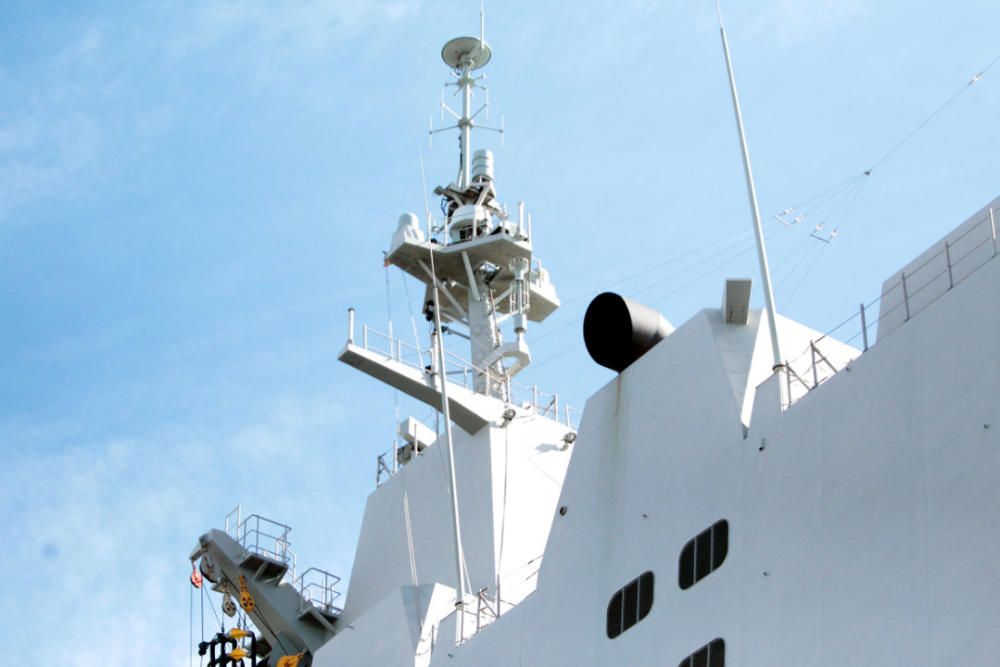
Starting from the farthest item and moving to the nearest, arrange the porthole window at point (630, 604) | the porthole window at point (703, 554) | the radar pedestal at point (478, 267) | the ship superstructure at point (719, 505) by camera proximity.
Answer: the radar pedestal at point (478, 267) → the porthole window at point (630, 604) → the porthole window at point (703, 554) → the ship superstructure at point (719, 505)

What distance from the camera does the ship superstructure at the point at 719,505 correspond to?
524 inches

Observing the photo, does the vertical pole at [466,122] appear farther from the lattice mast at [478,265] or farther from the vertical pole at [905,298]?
the vertical pole at [905,298]

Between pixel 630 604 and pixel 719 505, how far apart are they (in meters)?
2.00

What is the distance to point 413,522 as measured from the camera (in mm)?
28188

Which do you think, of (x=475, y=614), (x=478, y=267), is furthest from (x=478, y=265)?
(x=475, y=614)

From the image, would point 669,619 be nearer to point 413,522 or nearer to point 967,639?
point 967,639

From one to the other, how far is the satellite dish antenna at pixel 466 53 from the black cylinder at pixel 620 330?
57.5 feet

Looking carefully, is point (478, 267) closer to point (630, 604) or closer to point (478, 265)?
point (478, 265)

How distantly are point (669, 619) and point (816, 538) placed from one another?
2.78m

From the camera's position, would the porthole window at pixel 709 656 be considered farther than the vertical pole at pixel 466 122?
No

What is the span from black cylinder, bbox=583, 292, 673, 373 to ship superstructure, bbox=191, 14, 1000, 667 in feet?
0.12

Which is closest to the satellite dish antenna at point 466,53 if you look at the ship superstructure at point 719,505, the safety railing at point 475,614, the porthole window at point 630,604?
the ship superstructure at point 719,505

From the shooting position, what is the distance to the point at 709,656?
15586 mm

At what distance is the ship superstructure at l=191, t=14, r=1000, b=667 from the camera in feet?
43.7
